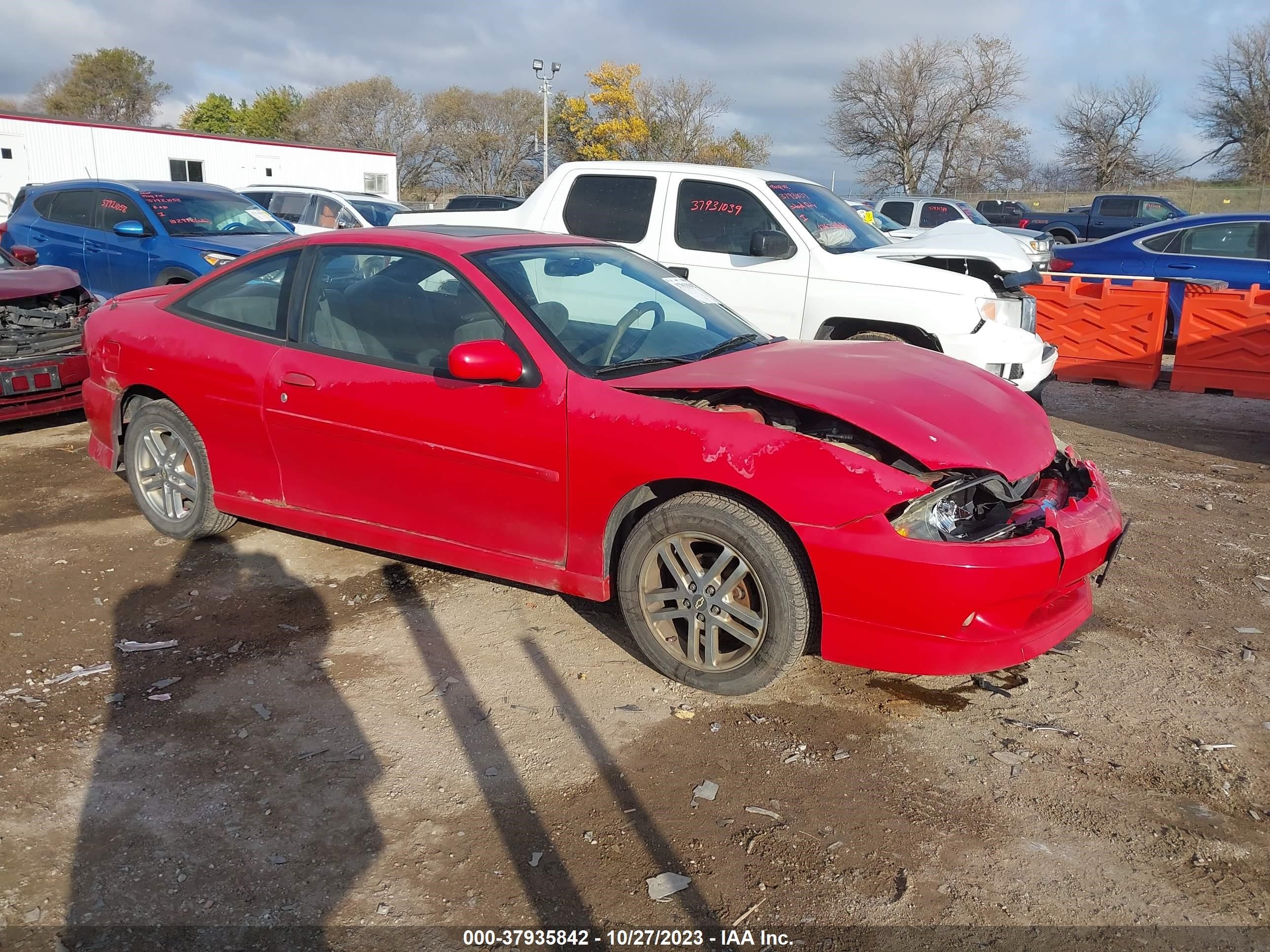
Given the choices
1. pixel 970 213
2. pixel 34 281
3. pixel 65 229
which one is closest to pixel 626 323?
pixel 34 281

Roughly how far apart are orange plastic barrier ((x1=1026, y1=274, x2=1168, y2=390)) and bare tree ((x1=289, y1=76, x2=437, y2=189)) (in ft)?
162

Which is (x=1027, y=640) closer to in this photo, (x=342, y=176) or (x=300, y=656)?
(x=300, y=656)

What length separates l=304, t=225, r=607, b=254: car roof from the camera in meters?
4.38

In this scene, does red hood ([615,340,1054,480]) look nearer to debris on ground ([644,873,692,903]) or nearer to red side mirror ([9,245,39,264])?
debris on ground ([644,873,692,903])

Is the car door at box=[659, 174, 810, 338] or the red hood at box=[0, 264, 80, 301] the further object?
the red hood at box=[0, 264, 80, 301]

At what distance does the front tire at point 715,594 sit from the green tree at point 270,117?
6296cm

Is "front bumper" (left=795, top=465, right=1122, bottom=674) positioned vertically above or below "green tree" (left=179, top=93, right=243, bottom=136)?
below

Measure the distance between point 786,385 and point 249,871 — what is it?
7.84 ft

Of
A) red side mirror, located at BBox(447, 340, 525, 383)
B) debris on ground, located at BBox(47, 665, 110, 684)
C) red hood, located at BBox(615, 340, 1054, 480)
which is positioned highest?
red side mirror, located at BBox(447, 340, 525, 383)

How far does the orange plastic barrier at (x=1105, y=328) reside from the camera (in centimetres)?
1003

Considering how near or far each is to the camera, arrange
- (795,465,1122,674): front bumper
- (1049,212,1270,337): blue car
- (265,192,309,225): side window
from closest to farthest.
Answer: (795,465,1122,674): front bumper, (1049,212,1270,337): blue car, (265,192,309,225): side window

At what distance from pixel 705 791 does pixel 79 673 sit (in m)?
2.52

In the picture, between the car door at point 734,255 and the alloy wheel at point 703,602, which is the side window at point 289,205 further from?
the alloy wheel at point 703,602

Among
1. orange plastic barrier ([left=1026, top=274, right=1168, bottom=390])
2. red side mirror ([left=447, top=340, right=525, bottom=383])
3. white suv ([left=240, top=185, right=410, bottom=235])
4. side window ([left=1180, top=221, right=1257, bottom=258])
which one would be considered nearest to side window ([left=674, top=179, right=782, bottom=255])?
red side mirror ([left=447, top=340, right=525, bottom=383])
